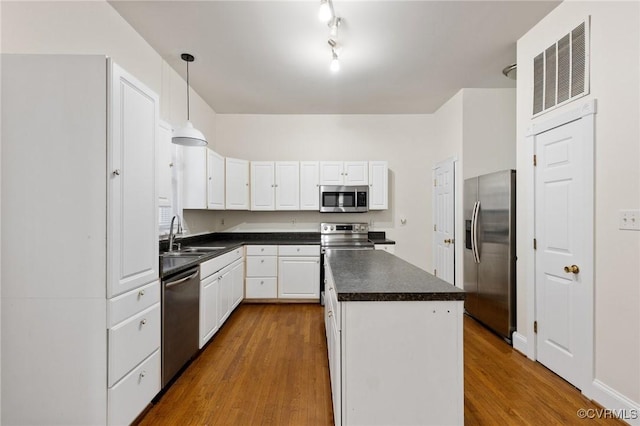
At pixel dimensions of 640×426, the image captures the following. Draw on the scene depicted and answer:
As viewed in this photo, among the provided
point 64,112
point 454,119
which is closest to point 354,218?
point 454,119

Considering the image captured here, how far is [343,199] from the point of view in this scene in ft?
13.7

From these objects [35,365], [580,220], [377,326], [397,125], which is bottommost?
[35,365]

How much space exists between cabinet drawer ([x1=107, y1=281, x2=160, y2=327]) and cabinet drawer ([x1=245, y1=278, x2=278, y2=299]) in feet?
6.81

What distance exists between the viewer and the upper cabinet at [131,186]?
1.49 metres

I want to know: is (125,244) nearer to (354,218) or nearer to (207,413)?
(207,413)

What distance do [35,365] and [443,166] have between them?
456cm

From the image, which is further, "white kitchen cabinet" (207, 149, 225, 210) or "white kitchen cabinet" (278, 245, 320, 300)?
"white kitchen cabinet" (278, 245, 320, 300)

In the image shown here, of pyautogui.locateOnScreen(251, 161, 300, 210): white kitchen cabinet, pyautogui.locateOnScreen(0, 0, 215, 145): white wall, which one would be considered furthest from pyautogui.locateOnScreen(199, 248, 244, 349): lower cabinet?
pyautogui.locateOnScreen(0, 0, 215, 145): white wall

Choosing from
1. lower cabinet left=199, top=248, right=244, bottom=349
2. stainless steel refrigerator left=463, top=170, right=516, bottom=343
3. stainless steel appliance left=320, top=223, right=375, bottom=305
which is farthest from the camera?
stainless steel appliance left=320, top=223, right=375, bottom=305

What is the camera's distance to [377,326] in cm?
134

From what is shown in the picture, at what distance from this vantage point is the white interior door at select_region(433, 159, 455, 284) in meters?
3.83

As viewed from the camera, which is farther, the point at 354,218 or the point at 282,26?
the point at 354,218

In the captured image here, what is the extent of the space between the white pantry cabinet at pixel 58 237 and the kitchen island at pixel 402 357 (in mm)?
1297

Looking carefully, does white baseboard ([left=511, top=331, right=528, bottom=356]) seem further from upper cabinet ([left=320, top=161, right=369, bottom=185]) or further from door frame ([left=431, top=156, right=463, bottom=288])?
upper cabinet ([left=320, top=161, right=369, bottom=185])
